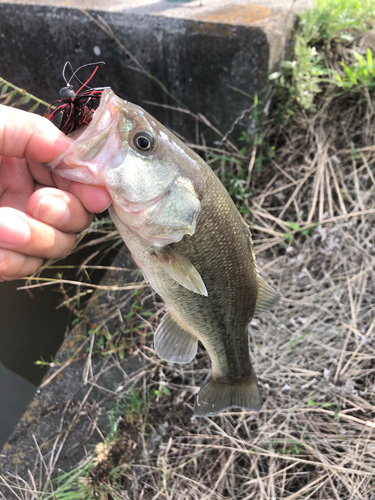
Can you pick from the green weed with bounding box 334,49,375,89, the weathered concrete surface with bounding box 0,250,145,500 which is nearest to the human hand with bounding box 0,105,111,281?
the weathered concrete surface with bounding box 0,250,145,500

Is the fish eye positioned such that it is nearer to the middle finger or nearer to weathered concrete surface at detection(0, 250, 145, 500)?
the middle finger

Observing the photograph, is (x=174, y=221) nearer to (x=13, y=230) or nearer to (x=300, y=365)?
(x=13, y=230)

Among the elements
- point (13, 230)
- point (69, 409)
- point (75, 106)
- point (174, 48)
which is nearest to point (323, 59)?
point (174, 48)

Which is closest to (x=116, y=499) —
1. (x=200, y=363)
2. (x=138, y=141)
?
(x=200, y=363)

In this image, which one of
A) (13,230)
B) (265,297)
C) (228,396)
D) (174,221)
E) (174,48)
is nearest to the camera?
(13,230)

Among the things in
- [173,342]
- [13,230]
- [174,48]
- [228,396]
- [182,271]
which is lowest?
[228,396]
